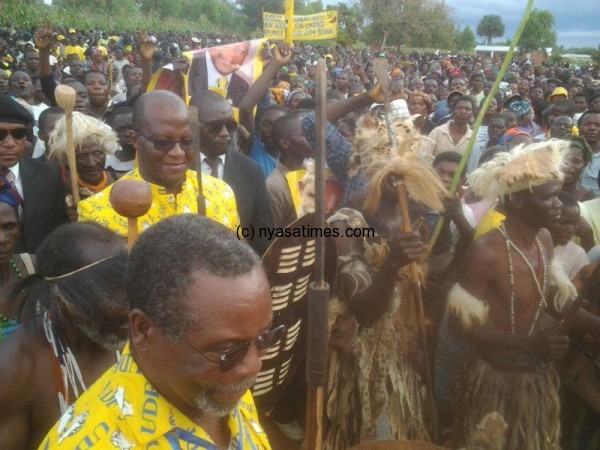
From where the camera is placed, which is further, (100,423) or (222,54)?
(222,54)

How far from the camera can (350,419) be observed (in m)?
2.77

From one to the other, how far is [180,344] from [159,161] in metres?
1.57

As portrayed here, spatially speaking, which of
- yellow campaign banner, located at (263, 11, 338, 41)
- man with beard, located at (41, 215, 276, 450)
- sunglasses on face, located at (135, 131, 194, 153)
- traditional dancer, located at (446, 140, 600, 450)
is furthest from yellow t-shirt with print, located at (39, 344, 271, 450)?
yellow campaign banner, located at (263, 11, 338, 41)

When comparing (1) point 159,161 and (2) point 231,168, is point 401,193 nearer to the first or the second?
(1) point 159,161

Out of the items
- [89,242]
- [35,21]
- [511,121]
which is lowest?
[35,21]

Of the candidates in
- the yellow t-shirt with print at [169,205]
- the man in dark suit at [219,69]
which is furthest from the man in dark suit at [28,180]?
the man in dark suit at [219,69]

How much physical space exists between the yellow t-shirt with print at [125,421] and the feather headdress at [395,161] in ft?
4.94

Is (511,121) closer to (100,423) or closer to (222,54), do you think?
(222,54)

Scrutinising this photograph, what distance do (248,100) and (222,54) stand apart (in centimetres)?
119

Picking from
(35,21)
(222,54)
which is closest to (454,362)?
(222,54)

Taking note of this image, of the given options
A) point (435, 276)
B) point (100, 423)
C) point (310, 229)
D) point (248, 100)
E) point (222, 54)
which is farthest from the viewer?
point (222, 54)

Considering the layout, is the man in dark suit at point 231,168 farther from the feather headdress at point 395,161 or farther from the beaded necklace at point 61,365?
the beaded necklace at point 61,365

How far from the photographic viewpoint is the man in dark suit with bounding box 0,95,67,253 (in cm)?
318

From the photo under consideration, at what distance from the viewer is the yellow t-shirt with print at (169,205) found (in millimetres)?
2453
